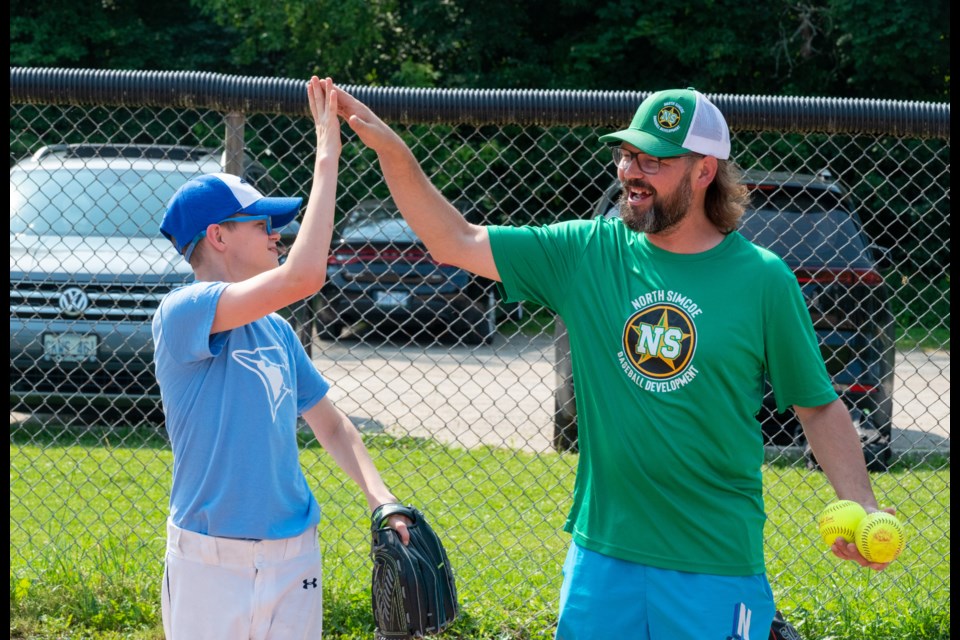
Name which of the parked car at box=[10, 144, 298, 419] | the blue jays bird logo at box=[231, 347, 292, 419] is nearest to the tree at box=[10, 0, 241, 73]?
the parked car at box=[10, 144, 298, 419]

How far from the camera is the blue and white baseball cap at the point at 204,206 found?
2682 millimetres

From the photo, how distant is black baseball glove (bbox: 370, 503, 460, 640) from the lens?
269cm

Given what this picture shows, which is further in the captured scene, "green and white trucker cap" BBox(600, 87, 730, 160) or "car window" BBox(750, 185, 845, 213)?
"car window" BBox(750, 185, 845, 213)

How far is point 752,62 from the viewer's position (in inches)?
687

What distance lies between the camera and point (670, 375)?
265 centimetres

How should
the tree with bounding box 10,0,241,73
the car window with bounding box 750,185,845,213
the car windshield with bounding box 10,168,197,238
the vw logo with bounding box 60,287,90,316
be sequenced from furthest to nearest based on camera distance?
the tree with bounding box 10,0,241,73, the car windshield with bounding box 10,168,197,238, the vw logo with bounding box 60,287,90,316, the car window with bounding box 750,185,845,213

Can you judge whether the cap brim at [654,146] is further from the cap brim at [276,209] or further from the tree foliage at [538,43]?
the tree foliage at [538,43]

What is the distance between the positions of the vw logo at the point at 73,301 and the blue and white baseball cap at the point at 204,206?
398cm

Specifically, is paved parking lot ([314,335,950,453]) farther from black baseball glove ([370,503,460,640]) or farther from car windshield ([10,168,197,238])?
black baseball glove ([370,503,460,640])

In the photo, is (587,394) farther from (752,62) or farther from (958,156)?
(752,62)

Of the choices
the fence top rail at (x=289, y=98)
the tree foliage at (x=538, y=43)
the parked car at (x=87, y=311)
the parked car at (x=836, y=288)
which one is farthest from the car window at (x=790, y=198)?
the tree foliage at (x=538, y=43)

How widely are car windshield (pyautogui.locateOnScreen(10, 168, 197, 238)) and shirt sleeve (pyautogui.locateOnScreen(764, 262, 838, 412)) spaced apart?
4.98 meters

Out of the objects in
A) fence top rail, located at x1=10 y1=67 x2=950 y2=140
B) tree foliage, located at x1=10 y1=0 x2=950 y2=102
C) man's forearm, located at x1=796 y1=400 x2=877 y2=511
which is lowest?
man's forearm, located at x1=796 y1=400 x2=877 y2=511

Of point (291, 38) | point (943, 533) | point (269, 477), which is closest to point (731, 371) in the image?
point (269, 477)
